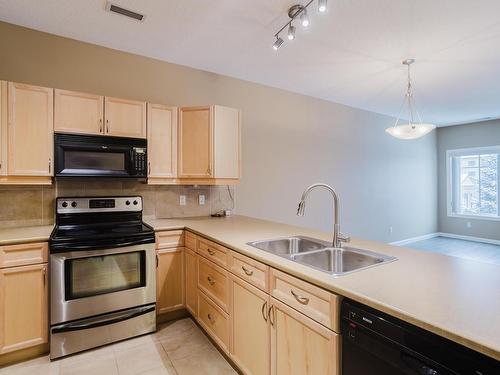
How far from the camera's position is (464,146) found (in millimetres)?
6598

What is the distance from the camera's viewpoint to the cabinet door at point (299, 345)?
123 centimetres

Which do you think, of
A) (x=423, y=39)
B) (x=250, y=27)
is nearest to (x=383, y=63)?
(x=423, y=39)

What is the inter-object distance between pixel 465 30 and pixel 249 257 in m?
2.81

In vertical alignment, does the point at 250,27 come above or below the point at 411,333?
above

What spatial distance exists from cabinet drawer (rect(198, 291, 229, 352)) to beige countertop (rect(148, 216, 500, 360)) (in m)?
0.64

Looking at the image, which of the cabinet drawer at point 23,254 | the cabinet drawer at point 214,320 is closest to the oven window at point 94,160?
the cabinet drawer at point 23,254

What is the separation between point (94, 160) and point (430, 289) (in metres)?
2.61

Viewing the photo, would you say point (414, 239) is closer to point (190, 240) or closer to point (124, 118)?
point (190, 240)

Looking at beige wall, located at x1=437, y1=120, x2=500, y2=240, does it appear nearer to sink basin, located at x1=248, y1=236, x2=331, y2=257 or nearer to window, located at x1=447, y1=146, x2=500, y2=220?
window, located at x1=447, y1=146, x2=500, y2=220

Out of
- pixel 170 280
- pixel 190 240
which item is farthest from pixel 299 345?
pixel 170 280

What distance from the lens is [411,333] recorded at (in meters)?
0.94

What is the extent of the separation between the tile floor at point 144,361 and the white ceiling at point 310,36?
2.75 metres

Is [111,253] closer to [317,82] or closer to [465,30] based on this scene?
[317,82]

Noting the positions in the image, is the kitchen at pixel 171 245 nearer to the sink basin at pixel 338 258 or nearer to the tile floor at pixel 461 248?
the sink basin at pixel 338 258
